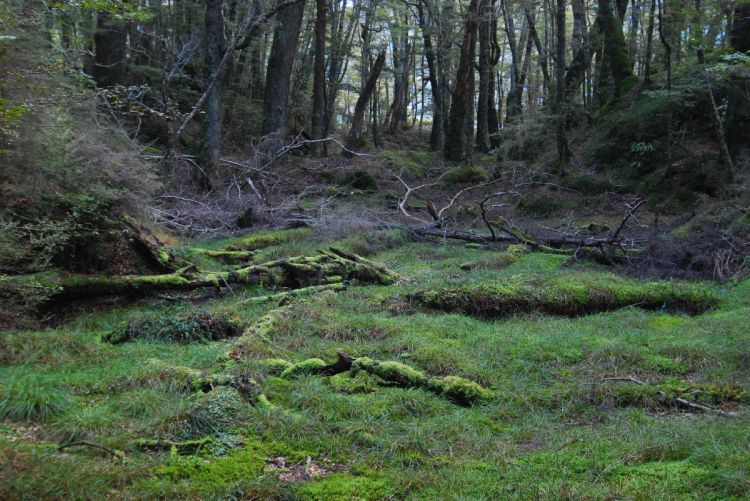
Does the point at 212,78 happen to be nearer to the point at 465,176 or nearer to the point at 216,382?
the point at 465,176

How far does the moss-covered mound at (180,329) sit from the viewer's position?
19.3ft

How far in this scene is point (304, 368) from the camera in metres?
5.13

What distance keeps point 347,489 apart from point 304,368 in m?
2.01

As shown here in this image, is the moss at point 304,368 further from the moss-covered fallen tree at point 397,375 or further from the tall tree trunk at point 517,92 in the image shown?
the tall tree trunk at point 517,92

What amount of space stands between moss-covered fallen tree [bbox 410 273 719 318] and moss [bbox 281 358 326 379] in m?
2.67

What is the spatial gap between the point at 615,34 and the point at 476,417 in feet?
69.1

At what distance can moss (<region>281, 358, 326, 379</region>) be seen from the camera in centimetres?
501

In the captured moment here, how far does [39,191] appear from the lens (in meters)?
6.06

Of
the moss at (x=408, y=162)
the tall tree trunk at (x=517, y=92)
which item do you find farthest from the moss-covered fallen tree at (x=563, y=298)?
the tall tree trunk at (x=517, y=92)

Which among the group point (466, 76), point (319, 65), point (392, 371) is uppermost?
point (319, 65)

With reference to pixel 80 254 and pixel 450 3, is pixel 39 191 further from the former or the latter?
pixel 450 3

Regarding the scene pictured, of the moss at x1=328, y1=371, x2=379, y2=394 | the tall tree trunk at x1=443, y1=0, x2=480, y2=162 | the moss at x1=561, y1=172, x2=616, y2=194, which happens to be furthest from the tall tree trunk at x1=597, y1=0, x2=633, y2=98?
the moss at x1=328, y1=371, x2=379, y2=394

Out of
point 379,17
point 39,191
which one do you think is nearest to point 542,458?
point 39,191

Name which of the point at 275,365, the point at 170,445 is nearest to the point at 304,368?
the point at 275,365
